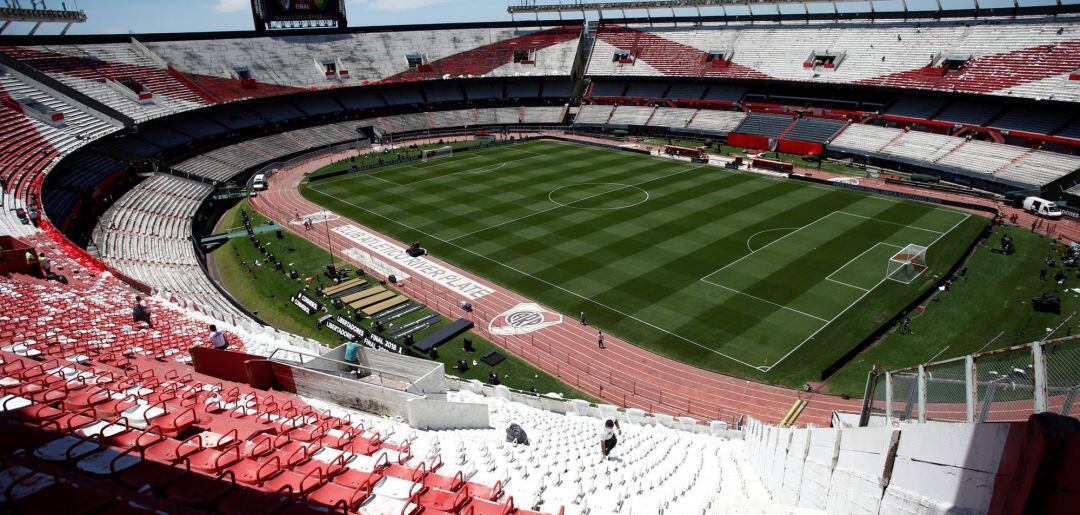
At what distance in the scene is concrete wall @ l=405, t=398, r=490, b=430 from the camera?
1373 centimetres

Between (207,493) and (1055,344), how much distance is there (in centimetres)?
934

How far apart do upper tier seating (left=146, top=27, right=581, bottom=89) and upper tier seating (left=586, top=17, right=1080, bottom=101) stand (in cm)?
933

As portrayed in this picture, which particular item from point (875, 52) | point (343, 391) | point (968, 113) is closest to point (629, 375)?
point (343, 391)

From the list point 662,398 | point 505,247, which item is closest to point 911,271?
point 662,398

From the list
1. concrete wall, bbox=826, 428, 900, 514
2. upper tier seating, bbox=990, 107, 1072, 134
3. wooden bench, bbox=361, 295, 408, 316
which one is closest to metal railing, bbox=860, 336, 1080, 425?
concrete wall, bbox=826, 428, 900, 514

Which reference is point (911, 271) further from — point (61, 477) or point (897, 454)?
point (61, 477)

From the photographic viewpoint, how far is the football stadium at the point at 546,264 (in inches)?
305

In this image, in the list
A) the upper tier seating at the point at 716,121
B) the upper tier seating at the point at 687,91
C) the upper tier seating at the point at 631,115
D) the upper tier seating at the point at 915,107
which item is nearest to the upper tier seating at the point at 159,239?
the upper tier seating at the point at 631,115

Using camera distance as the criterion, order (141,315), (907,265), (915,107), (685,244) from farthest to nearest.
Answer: (915,107) < (685,244) < (907,265) < (141,315)

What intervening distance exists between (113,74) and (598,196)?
52.9m

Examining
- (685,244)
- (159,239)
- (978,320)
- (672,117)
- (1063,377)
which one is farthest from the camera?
(672,117)

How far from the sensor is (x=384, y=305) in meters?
33.5

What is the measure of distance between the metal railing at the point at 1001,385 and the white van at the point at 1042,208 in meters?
50.1

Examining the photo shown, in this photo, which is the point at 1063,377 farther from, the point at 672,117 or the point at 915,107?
the point at 672,117
